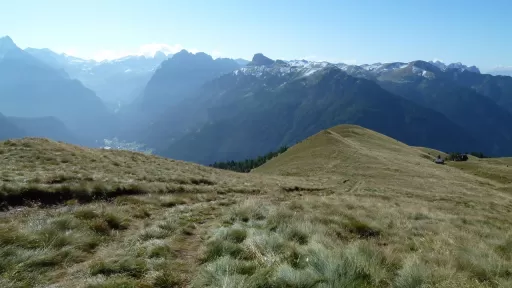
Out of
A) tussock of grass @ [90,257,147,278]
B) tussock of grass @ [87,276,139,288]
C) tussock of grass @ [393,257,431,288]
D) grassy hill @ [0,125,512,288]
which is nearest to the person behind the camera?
tussock of grass @ [87,276,139,288]

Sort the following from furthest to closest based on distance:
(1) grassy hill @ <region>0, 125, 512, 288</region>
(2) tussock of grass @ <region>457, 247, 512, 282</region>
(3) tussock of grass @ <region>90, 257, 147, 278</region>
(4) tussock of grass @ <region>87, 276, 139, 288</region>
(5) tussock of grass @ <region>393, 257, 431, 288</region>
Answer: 1. (2) tussock of grass @ <region>457, 247, 512, 282</region>
2. (3) tussock of grass @ <region>90, 257, 147, 278</region>
3. (1) grassy hill @ <region>0, 125, 512, 288</region>
4. (5) tussock of grass @ <region>393, 257, 431, 288</region>
5. (4) tussock of grass @ <region>87, 276, 139, 288</region>

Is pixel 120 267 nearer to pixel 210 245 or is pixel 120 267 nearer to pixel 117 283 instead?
pixel 117 283

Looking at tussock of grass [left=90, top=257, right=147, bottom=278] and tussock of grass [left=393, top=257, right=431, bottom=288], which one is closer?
tussock of grass [left=393, top=257, right=431, bottom=288]

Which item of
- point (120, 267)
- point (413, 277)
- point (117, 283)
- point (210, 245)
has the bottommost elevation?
point (210, 245)

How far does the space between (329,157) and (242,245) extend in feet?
201

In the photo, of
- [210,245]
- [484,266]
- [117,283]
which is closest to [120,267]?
[117,283]

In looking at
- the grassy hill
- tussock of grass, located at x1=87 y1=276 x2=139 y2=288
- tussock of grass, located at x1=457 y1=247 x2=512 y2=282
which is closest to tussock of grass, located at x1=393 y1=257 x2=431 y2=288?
the grassy hill

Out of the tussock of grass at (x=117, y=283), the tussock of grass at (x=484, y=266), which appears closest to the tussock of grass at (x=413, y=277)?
the tussock of grass at (x=484, y=266)

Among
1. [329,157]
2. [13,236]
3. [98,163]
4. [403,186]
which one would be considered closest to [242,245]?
[13,236]

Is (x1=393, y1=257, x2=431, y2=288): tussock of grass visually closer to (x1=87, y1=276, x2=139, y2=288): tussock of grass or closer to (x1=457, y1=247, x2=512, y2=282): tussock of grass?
(x1=457, y1=247, x2=512, y2=282): tussock of grass

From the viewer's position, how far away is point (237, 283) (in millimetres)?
6352

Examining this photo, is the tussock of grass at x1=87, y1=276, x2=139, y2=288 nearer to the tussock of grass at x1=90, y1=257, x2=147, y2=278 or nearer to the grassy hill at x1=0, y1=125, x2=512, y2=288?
the grassy hill at x1=0, y1=125, x2=512, y2=288

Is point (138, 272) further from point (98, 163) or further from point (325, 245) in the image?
point (98, 163)

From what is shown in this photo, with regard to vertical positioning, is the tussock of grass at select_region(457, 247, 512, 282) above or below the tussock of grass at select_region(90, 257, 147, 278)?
above
